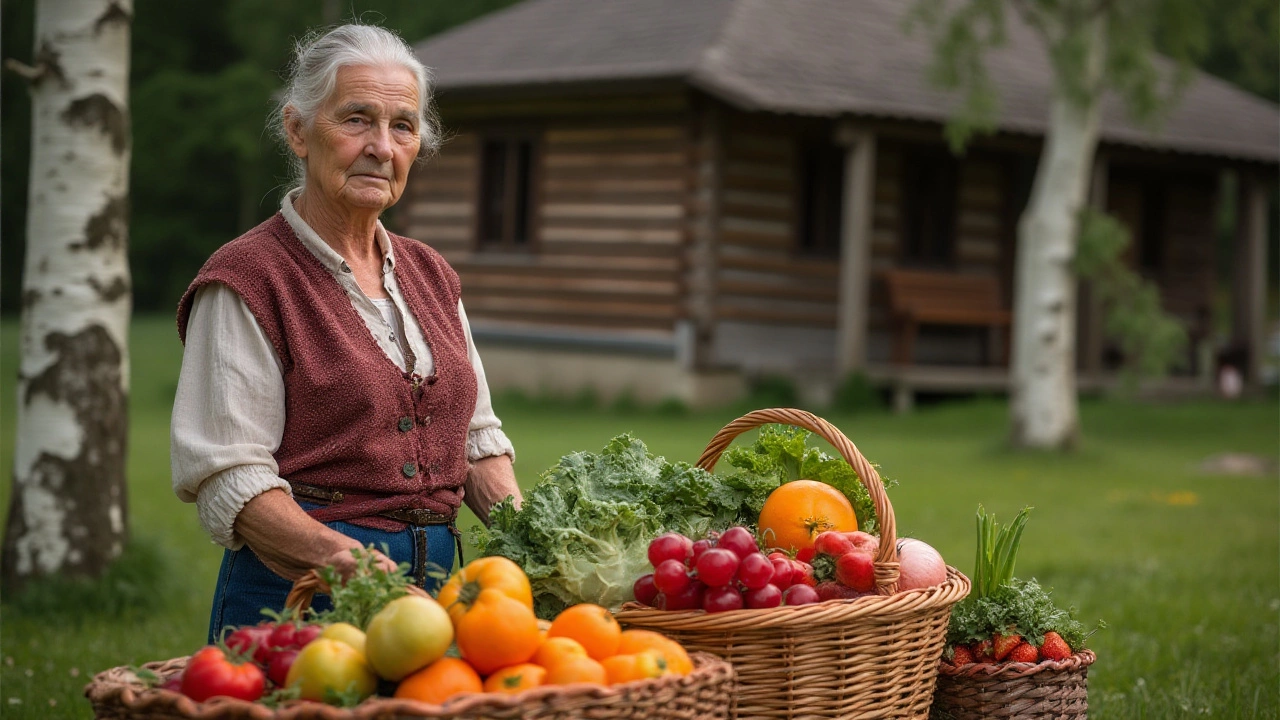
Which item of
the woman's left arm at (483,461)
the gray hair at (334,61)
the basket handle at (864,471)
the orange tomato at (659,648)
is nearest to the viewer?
the orange tomato at (659,648)

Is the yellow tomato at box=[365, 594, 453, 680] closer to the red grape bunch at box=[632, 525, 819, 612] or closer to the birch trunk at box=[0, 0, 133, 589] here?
the red grape bunch at box=[632, 525, 819, 612]

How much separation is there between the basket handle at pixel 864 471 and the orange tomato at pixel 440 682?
0.88 meters

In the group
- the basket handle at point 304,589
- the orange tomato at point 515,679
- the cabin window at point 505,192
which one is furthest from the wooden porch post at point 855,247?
the orange tomato at point 515,679

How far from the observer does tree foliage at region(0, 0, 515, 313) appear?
114 ft

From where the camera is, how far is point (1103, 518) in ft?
31.4

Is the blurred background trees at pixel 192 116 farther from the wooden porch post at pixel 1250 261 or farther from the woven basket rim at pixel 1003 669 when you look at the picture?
the woven basket rim at pixel 1003 669

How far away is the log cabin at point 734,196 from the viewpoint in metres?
15.5

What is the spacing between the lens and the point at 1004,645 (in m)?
3.27

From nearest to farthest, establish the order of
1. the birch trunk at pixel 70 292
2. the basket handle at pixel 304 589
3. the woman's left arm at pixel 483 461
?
the basket handle at pixel 304 589, the woman's left arm at pixel 483 461, the birch trunk at pixel 70 292

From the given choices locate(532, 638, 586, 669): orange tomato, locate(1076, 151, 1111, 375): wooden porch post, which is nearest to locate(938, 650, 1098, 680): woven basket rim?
locate(532, 638, 586, 669): orange tomato

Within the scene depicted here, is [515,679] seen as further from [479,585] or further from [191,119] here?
[191,119]

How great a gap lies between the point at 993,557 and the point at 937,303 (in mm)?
13583

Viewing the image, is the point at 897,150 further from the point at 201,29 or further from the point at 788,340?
the point at 201,29

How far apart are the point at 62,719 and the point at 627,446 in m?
2.35
